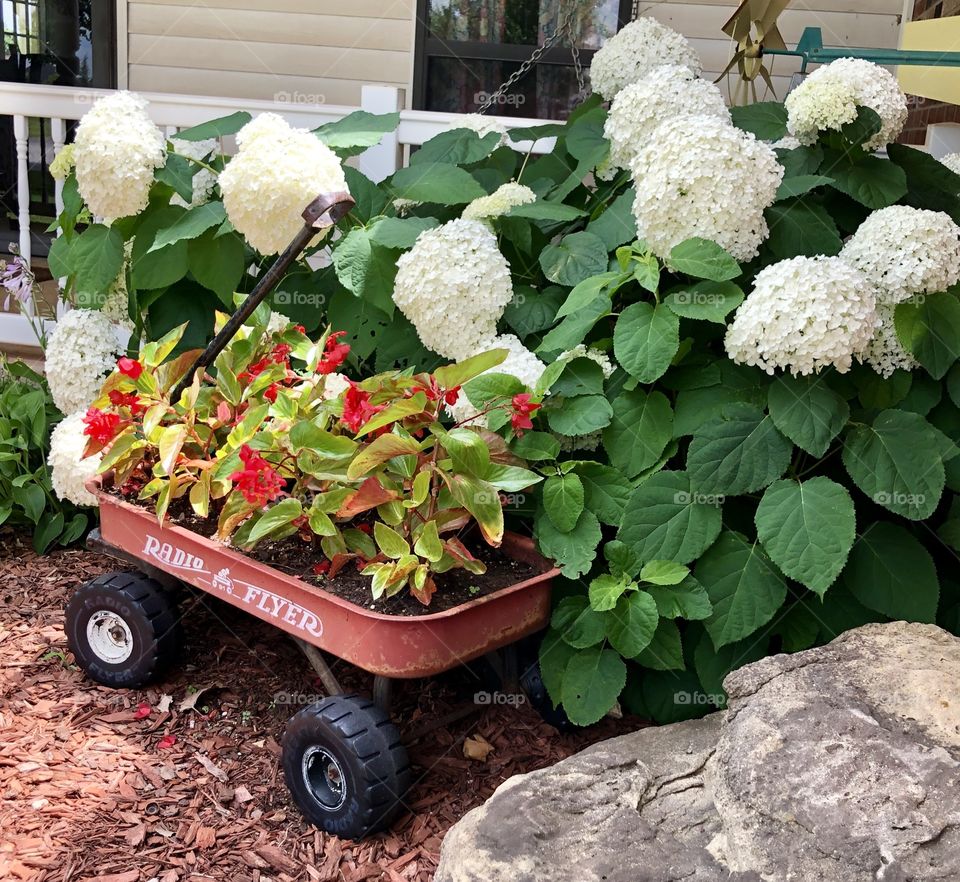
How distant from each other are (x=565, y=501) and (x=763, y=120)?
1164 mm

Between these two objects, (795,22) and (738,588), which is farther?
(795,22)

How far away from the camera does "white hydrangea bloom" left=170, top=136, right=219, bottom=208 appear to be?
277cm

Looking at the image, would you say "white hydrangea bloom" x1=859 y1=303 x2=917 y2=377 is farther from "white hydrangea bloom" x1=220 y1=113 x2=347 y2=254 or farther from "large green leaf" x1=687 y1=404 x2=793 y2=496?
"white hydrangea bloom" x1=220 y1=113 x2=347 y2=254

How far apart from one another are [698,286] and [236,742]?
4.55ft

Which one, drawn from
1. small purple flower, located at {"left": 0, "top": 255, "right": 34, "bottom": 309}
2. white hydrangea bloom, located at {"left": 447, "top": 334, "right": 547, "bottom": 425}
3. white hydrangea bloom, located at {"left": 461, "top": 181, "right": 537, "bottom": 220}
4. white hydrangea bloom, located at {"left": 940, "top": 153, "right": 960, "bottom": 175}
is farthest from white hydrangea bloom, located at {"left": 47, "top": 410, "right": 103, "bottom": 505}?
white hydrangea bloom, located at {"left": 940, "top": 153, "right": 960, "bottom": 175}

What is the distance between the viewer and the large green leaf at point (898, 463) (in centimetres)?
190

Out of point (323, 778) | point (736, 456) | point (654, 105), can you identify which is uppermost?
point (654, 105)

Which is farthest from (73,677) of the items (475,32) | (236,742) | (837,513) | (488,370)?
(475,32)

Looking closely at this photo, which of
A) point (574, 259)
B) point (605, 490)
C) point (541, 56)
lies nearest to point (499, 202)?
point (574, 259)

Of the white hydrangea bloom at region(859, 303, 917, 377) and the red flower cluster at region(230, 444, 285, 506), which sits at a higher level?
the white hydrangea bloom at region(859, 303, 917, 377)

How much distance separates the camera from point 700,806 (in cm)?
164

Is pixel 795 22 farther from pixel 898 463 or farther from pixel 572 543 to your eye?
pixel 572 543

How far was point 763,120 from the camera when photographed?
8.31 ft

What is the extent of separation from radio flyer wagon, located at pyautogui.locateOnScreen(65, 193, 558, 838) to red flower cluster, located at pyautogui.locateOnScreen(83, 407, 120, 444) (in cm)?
16
